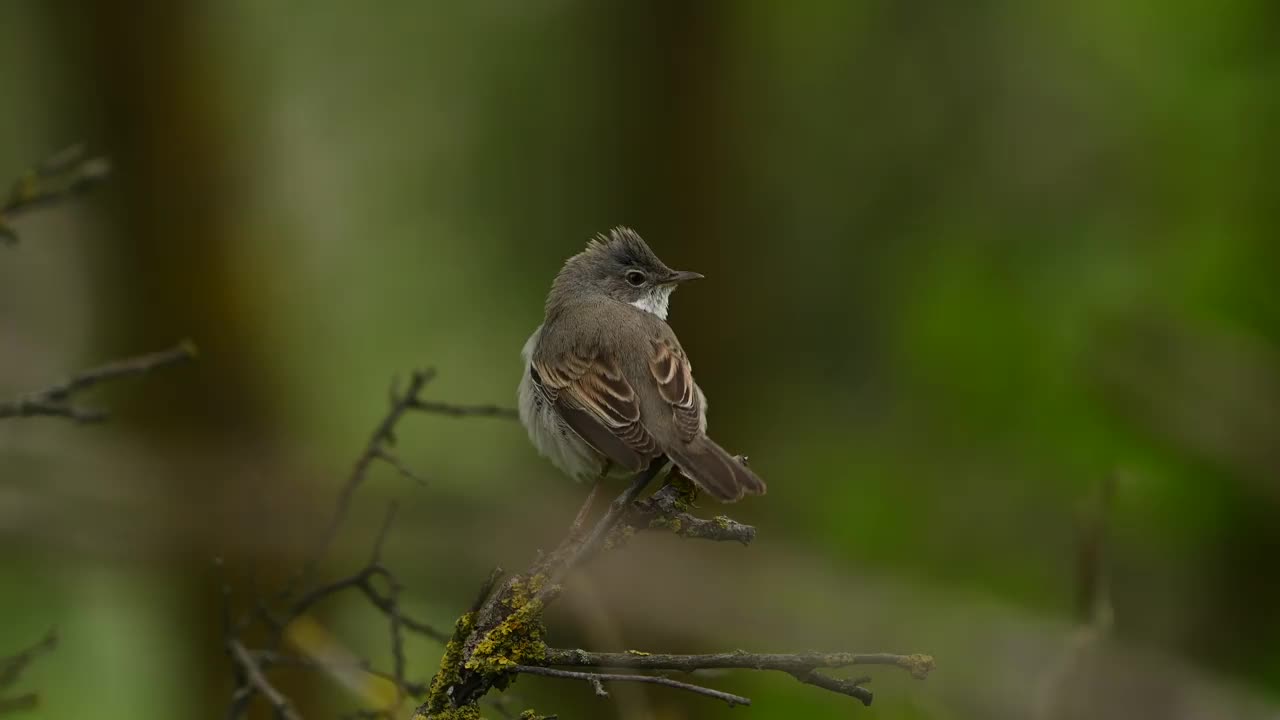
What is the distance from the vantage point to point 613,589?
333 inches

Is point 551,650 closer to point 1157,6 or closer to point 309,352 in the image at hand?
point 309,352

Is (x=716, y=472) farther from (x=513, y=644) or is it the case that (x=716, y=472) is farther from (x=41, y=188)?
(x=41, y=188)

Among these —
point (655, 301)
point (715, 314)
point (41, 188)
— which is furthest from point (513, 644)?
point (715, 314)

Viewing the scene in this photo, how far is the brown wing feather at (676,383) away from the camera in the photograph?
4785 millimetres

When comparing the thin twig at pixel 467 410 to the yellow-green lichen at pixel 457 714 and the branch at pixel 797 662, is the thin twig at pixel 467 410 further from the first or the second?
the branch at pixel 797 662

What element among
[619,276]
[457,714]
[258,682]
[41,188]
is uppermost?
[41,188]

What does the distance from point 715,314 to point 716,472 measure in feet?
21.6

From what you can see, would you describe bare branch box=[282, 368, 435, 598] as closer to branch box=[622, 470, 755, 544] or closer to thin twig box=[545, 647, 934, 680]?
branch box=[622, 470, 755, 544]

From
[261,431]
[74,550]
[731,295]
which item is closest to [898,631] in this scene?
[731,295]

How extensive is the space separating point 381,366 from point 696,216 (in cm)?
627

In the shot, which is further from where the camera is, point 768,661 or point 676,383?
point 676,383

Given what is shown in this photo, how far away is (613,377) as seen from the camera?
207 inches

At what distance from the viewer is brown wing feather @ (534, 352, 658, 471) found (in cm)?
455

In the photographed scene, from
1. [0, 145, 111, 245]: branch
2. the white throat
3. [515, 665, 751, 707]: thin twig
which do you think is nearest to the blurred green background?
[515, 665, 751, 707]: thin twig
